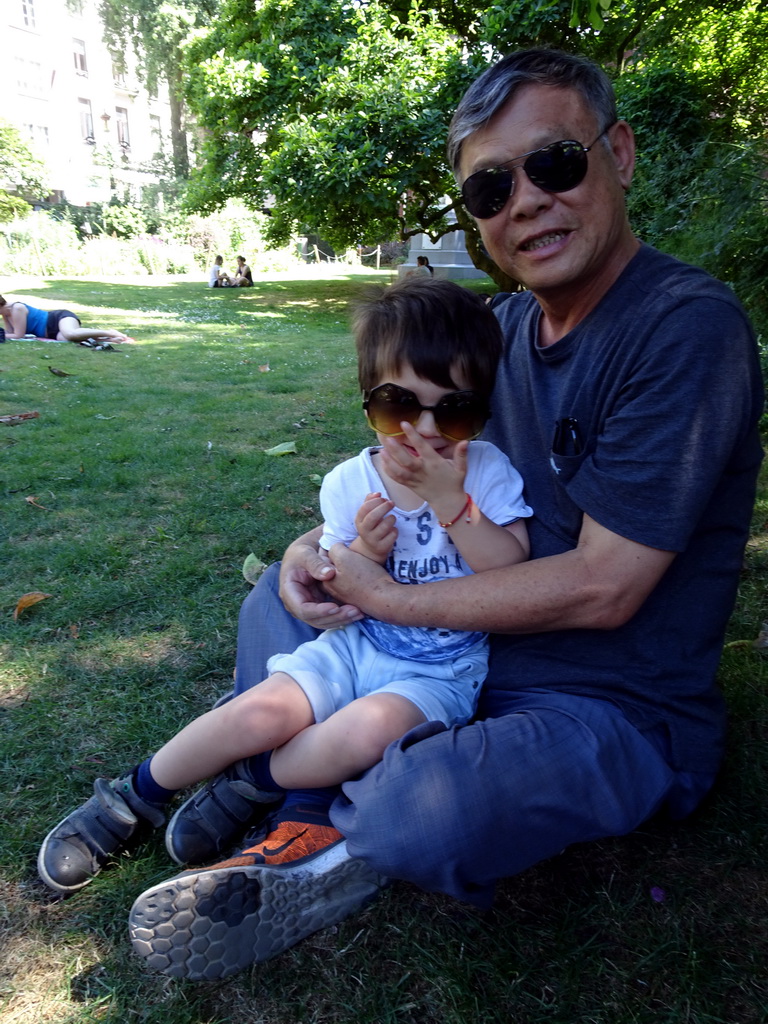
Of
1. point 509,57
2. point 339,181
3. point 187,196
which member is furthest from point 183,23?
point 509,57

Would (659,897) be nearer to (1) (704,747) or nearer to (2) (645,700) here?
(1) (704,747)

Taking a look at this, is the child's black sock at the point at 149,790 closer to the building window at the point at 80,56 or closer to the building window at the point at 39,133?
the building window at the point at 39,133

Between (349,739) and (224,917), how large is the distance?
1.42ft

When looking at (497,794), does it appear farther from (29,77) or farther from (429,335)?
(29,77)

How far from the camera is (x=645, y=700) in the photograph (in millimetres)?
1661

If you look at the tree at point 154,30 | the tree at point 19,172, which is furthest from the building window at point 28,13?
the tree at point 19,172

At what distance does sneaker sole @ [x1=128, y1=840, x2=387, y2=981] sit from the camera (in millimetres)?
1489

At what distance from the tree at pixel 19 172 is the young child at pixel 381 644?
99.5ft

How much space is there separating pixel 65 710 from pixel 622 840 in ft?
5.75

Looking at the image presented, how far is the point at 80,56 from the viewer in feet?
136

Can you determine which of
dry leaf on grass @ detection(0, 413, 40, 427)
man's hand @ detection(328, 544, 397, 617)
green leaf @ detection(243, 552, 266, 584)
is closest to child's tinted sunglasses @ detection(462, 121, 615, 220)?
man's hand @ detection(328, 544, 397, 617)

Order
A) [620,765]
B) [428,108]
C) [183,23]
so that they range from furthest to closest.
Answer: [183,23] → [428,108] → [620,765]

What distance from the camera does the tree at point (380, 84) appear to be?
10.2 metres

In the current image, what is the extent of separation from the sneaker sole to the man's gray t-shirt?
2.12 feet
